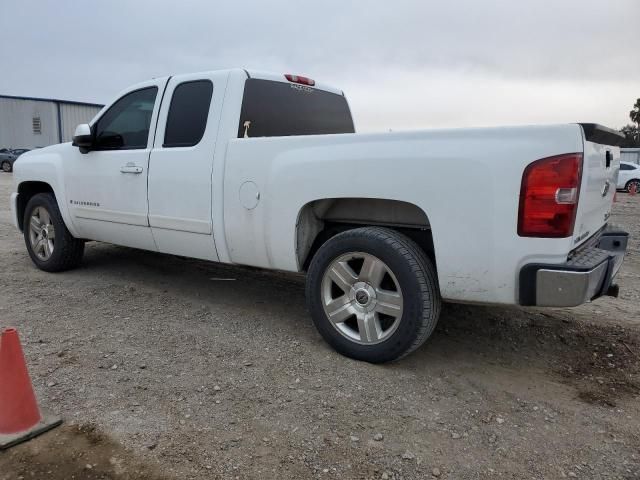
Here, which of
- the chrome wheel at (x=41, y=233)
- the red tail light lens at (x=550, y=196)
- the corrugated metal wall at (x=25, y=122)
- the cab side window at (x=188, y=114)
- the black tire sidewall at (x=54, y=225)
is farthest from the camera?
the corrugated metal wall at (x=25, y=122)

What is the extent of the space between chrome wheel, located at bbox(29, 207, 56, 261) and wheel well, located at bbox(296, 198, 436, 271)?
3.26 meters

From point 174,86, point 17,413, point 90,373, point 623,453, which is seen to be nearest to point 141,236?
point 174,86

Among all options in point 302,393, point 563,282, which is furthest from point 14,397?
point 563,282

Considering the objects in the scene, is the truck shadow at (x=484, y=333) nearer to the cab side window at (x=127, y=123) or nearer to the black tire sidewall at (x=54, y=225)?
the black tire sidewall at (x=54, y=225)

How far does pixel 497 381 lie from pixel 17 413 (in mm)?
2686

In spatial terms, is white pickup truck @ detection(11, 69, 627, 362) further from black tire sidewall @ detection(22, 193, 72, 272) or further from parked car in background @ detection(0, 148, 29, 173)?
parked car in background @ detection(0, 148, 29, 173)

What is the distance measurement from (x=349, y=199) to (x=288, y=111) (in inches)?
52.3

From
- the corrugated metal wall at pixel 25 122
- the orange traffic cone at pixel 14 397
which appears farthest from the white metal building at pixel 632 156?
the corrugated metal wall at pixel 25 122

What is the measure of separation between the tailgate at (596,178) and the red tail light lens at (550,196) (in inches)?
3.3

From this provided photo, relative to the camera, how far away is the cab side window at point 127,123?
4.78 meters

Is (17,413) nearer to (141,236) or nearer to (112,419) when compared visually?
(112,419)

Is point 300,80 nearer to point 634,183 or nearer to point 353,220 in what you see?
point 353,220

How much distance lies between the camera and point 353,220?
12.2ft

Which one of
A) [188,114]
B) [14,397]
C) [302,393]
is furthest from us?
[188,114]
